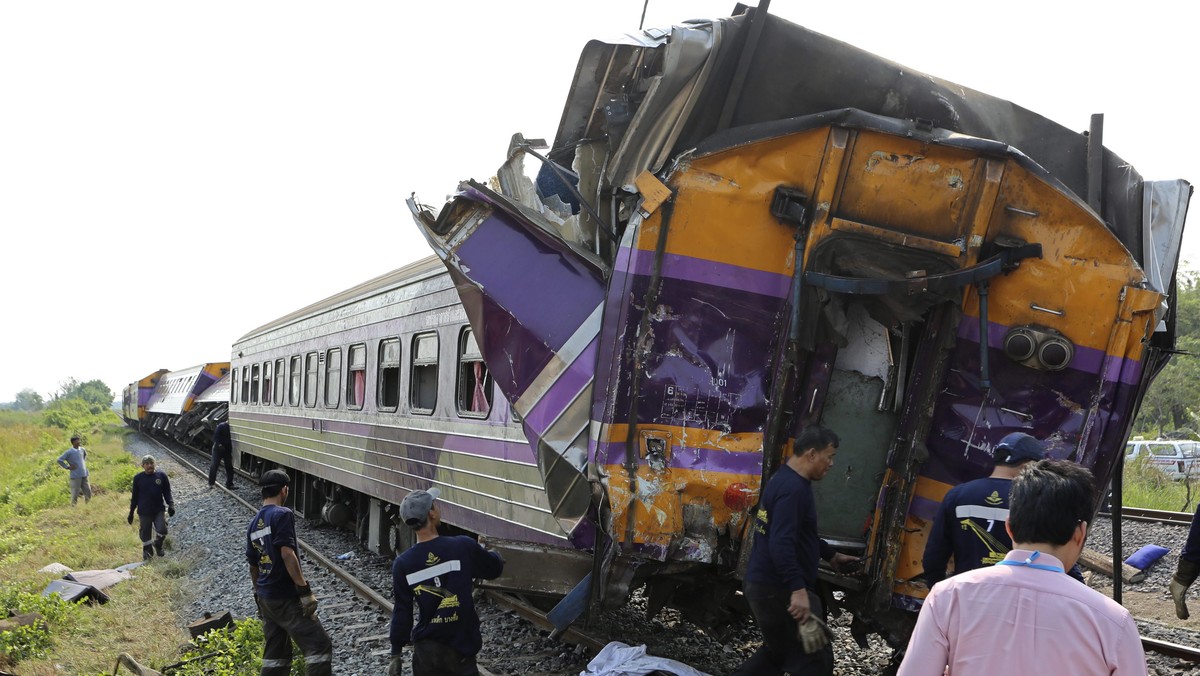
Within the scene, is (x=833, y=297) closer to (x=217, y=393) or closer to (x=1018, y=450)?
(x=1018, y=450)

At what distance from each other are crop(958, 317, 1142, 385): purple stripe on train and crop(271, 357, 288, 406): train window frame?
514 inches

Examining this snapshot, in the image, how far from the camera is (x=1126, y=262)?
4.08 meters

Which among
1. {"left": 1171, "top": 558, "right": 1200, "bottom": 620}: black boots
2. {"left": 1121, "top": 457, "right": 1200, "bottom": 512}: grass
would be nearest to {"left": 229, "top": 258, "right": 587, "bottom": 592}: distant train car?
{"left": 1171, "top": 558, "right": 1200, "bottom": 620}: black boots

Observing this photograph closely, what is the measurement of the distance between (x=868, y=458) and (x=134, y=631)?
676cm

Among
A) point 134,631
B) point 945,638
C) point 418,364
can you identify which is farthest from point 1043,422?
point 134,631

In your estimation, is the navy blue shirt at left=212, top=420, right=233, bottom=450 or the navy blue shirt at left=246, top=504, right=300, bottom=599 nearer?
the navy blue shirt at left=246, top=504, right=300, bottom=599

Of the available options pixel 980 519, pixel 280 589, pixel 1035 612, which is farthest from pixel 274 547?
pixel 1035 612

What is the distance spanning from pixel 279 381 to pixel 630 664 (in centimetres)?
1238

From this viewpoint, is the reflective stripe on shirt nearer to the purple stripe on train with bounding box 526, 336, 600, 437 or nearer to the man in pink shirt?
the purple stripe on train with bounding box 526, 336, 600, 437

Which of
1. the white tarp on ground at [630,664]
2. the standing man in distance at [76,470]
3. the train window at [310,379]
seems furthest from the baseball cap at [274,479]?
the standing man in distance at [76,470]

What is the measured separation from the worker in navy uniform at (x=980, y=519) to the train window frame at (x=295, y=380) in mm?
11609

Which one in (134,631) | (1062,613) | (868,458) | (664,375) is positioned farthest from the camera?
(134,631)

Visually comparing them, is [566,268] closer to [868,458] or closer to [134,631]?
[868,458]

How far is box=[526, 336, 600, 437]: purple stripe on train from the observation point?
15.1 ft
